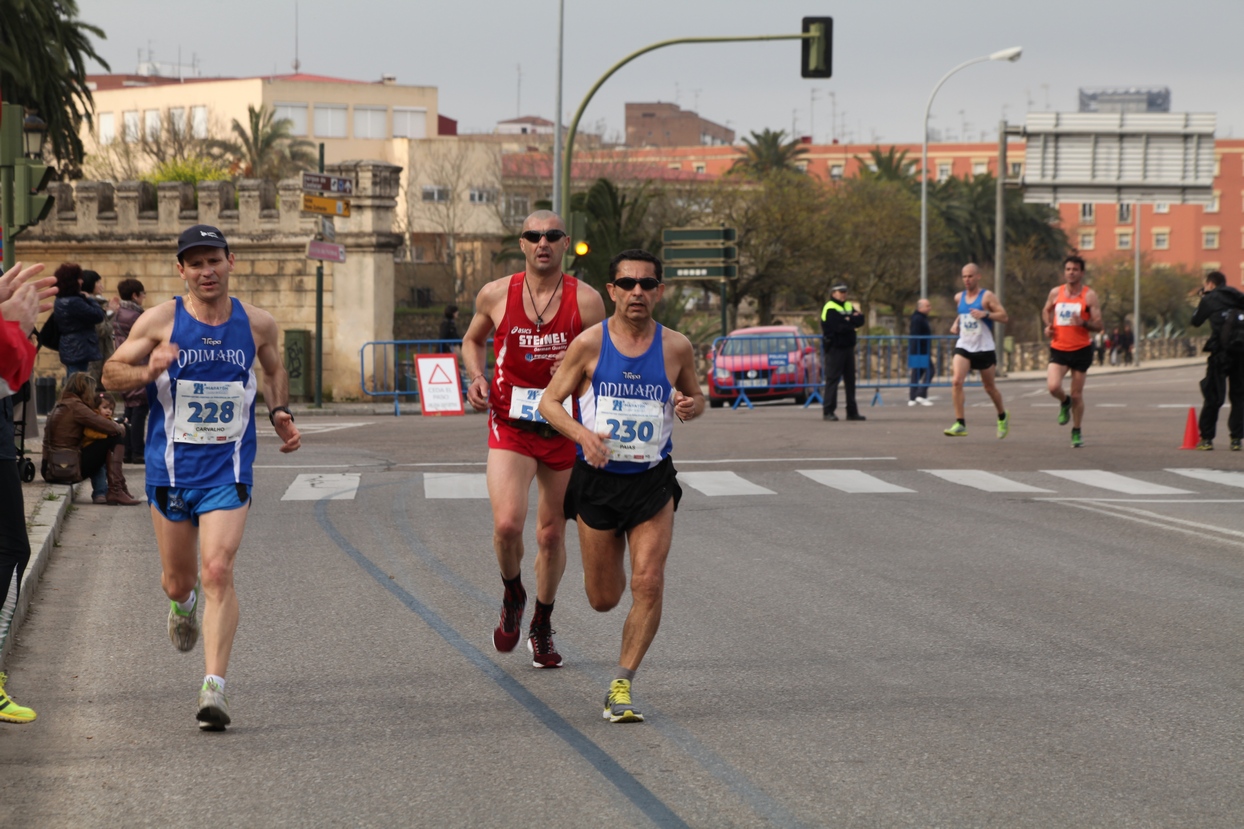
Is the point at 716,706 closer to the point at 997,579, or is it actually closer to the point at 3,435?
the point at 3,435

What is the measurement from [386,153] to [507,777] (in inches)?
3695

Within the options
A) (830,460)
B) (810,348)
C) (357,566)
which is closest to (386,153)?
(810,348)

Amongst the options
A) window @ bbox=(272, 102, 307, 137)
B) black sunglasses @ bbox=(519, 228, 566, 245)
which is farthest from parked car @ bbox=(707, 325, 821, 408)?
window @ bbox=(272, 102, 307, 137)

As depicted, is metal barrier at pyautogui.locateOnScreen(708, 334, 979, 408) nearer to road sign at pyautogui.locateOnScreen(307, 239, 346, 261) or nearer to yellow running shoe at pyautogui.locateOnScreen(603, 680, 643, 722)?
road sign at pyautogui.locateOnScreen(307, 239, 346, 261)

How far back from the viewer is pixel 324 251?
2889 cm

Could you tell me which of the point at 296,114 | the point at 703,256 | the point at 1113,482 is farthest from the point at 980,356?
the point at 296,114

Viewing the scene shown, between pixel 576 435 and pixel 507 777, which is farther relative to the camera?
pixel 576 435

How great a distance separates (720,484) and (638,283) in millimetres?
9396

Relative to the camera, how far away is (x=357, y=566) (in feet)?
34.4

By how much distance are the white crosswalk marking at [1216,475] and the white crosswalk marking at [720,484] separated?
14.9 feet

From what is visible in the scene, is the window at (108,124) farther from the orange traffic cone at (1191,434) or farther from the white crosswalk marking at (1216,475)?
the white crosswalk marking at (1216,475)

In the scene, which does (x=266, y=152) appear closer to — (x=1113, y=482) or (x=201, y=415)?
(x=1113, y=482)

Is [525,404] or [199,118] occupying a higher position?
[199,118]

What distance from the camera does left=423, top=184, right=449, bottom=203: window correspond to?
82.2 meters
